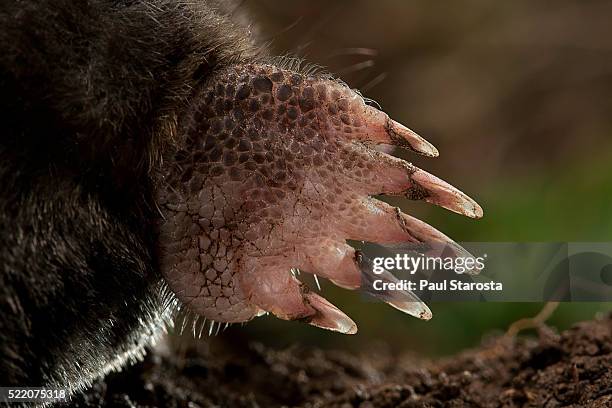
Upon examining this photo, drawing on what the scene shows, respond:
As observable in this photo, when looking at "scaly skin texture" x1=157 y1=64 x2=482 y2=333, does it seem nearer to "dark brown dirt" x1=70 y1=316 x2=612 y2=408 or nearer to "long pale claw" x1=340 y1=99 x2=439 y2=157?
"long pale claw" x1=340 y1=99 x2=439 y2=157

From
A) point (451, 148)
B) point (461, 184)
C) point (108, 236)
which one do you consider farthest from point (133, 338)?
point (451, 148)

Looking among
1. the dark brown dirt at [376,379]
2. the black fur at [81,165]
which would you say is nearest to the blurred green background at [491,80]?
the dark brown dirt at [376,379]

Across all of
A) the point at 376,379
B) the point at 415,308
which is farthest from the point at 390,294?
the point at 376,379

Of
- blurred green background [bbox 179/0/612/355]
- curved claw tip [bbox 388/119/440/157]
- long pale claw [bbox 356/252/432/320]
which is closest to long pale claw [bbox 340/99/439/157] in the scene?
curved claw tip [bbox 388/119/440/157]

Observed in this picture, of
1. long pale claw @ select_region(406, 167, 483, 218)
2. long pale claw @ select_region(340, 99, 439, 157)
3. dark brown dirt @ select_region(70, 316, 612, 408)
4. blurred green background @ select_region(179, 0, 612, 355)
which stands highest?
blurred green background @ select_region(179, 0, 612, 355)

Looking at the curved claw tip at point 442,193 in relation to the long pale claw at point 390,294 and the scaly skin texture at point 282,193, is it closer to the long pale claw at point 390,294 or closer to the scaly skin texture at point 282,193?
the scaly skin texture at point 282,193

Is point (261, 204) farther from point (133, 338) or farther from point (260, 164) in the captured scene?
point (133, 338)

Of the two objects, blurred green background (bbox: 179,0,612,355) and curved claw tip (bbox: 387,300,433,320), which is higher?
blurred green background (bbox: 179,0,612,355)
